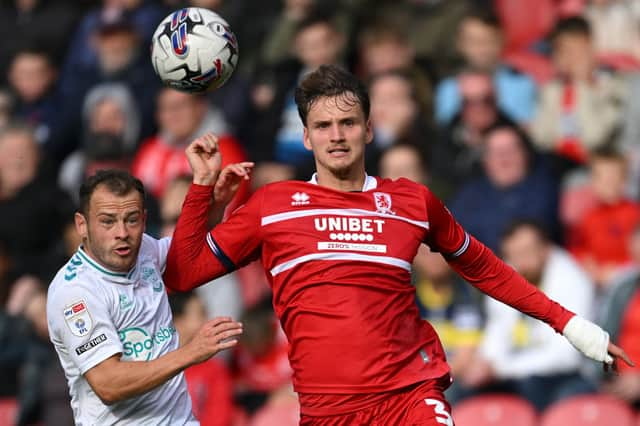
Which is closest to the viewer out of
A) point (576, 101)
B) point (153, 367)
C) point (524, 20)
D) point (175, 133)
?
point (153, 367)

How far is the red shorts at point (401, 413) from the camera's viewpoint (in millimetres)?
6039

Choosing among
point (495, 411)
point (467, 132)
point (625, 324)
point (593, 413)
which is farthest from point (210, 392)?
point (467, 132)

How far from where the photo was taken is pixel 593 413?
977 cm

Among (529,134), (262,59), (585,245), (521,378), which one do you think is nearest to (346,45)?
(262,59)

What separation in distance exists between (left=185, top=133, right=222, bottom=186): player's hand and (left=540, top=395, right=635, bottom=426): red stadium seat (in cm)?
439

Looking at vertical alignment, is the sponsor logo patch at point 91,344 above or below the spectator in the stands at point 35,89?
below

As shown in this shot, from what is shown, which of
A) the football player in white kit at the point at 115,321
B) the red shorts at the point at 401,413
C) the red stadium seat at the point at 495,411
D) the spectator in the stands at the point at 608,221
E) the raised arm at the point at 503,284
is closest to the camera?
the football player in white kit at the point at 115,321

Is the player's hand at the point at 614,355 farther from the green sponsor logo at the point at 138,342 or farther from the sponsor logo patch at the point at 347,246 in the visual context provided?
the green sponsor logo at the point at 138,342

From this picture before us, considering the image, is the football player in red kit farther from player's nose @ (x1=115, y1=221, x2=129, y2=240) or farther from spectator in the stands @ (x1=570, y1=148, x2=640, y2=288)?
spectator in the stands @ (x1=570, y1=148, x2=640, y2=288)

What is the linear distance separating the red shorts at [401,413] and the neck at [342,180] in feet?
3.34

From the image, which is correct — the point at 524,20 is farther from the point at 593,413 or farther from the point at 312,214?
the point at 312,214

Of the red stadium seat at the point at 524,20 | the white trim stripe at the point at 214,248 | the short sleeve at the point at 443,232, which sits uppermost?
the red stadium seat at the point at 524,20

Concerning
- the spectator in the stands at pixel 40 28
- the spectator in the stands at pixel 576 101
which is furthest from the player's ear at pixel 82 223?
the spectator in the stands at pixel 40 28

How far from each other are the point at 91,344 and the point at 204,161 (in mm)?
1104
